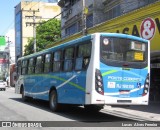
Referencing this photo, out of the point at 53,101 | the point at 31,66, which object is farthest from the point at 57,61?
the point at 31,66

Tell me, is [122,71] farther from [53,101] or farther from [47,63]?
[47,63]

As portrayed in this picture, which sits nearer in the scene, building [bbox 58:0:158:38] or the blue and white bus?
the blue and white bus

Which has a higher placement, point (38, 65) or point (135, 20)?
point (135, 20)

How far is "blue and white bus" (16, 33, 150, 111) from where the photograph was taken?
44.3 feet

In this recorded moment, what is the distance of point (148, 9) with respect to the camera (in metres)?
19.3

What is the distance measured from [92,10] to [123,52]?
59.0 feet

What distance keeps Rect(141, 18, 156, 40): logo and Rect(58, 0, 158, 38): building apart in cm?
358

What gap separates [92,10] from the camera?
1245 inches

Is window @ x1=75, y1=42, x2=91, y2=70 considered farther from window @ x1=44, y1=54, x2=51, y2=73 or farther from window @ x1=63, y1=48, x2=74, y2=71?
window @ x1=44, y1=54, x2=51, y2=73

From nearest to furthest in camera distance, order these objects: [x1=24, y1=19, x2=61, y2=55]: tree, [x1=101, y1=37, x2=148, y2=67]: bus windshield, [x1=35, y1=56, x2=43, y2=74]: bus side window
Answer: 1. [x1=101, y1=37, x2=148, y2=67]: bus windshield
2. [x1=35, y1=56, x2=43, y2=74]: bus side window
3. [x1=24, y1=19, x2=61, y2=55]: tree

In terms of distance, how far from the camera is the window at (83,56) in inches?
550

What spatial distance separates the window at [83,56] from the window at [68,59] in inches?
25.6

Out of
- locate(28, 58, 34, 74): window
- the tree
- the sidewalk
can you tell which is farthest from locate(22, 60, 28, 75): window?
the tree

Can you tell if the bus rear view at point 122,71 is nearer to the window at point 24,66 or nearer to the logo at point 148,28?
the logo at point 148,28
